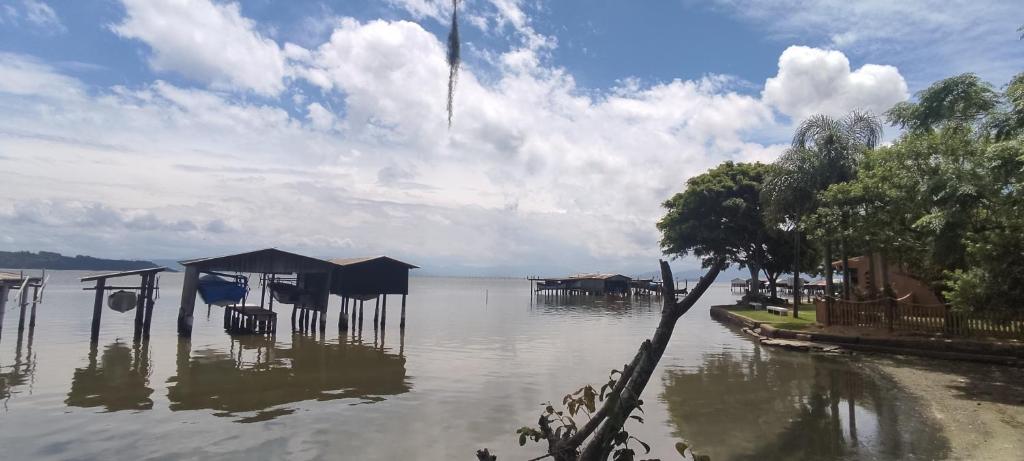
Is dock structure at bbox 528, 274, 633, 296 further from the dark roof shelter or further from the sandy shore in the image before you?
the sandy shore

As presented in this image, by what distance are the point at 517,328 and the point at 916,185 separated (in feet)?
74.7

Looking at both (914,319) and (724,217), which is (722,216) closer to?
(724,217)

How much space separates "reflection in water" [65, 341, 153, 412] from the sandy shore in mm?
17416

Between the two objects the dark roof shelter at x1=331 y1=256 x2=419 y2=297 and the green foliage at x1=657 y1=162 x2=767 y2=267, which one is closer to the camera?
the dark roof shelter at x1=331 y1=256 x2=419 y2=297

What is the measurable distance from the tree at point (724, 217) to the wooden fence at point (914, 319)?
21275 millimetres

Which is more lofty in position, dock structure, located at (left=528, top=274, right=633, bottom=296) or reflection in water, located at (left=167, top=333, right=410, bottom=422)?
dock structure, located at (left=528, top=274, right=633, bottom=296)

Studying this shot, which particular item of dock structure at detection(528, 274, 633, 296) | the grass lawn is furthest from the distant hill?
the grass lawn

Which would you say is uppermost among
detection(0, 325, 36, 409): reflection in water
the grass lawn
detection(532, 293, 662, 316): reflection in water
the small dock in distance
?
the small dock in distance

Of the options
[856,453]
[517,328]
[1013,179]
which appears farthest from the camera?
[517,328]

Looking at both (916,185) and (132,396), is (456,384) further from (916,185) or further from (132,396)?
(916,185)

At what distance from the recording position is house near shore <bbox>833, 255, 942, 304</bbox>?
25.2 metres

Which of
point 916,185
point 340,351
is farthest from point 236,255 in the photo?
point 916,185

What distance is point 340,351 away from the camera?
81.5 ft

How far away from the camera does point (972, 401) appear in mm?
12703
